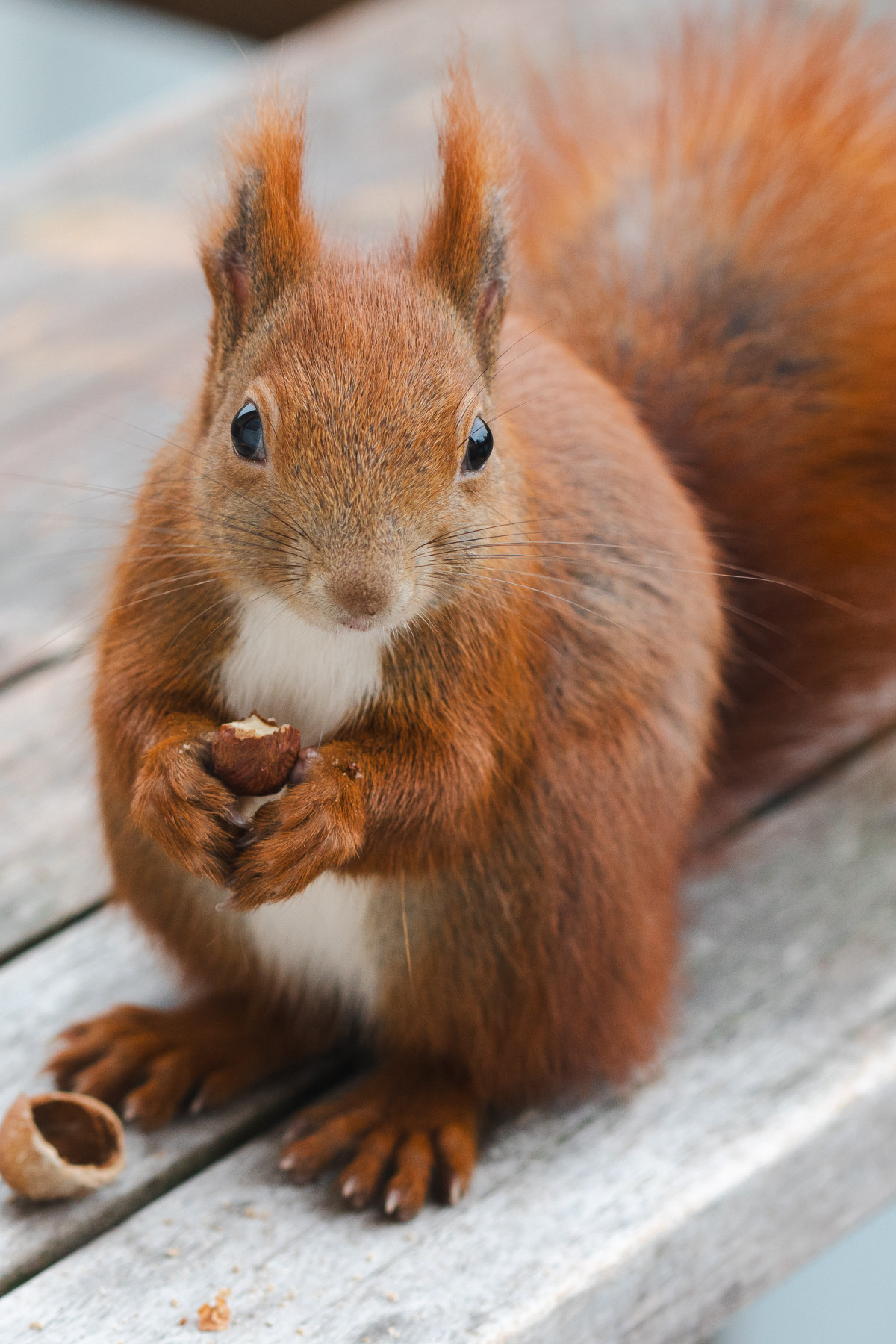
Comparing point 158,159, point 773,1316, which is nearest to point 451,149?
point 158,159

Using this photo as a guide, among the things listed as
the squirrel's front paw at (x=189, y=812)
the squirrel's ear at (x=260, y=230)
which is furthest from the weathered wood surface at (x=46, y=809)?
the squirrel's ear at (x=260, y=230)

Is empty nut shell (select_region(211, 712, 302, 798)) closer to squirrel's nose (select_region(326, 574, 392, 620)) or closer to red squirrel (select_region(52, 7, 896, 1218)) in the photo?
red squirrel (select_region(52, 7, 896, 1218))

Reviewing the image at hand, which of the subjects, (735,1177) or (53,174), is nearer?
(735,1177)

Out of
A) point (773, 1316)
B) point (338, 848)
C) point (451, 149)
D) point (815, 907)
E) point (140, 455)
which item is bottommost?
point (773, 1316)

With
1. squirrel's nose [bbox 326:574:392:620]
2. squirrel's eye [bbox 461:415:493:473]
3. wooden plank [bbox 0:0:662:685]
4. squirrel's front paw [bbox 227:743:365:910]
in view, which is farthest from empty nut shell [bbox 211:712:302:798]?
wooden plank [bbox 0:0:662:685]

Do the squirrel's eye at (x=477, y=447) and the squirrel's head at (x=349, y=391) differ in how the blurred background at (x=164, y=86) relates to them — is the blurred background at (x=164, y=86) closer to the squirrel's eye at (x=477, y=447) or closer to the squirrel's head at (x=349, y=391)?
the squirrel's head at (x=349, y=391)

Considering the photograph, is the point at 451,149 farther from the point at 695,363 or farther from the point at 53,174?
the point at 53,174
